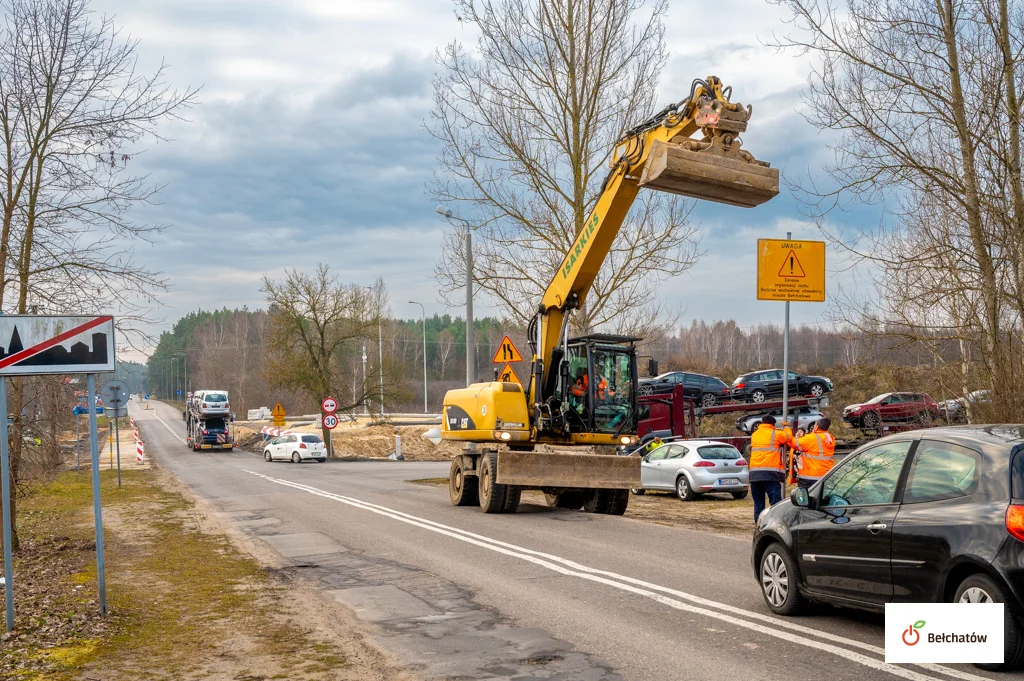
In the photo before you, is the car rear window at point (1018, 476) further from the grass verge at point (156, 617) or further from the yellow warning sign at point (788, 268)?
the yellow warning sign at point (788, 268)

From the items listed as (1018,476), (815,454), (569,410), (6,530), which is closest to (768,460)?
(815,454)

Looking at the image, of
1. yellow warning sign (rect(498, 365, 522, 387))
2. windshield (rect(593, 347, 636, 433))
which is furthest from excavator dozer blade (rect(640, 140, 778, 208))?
yellow warning sign (rect(498, 365, 522, 387))

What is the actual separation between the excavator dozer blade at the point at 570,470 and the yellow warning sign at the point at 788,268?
382 cm

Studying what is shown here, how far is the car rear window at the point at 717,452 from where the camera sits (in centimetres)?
2161

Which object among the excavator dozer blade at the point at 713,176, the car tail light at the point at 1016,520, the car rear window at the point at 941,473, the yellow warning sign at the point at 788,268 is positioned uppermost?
the excavator dozer blade at the point at 713,176

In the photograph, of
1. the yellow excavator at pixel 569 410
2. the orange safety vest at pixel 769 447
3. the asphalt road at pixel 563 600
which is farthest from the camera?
the yellow excavator at pixel 569 410

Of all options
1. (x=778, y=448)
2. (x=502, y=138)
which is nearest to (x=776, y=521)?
(x=778, y=448)

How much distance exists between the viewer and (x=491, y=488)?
57.8 ft

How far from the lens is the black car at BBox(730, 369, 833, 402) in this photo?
1500 inches

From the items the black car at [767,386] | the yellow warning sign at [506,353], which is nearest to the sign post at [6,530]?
the yellow warning sign at [506,353]

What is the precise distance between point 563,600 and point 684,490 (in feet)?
43.2

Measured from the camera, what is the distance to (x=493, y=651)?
720 cm

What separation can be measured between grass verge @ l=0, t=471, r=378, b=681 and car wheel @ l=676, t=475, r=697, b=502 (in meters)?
10.8

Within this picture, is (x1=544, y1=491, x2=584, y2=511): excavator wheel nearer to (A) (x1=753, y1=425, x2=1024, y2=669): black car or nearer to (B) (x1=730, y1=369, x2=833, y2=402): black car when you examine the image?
(A) (x1=753, y1=425, x2=1024, y2=669): black car
